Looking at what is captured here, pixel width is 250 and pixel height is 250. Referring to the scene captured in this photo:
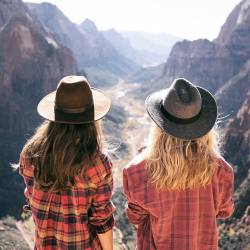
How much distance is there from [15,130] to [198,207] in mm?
48217

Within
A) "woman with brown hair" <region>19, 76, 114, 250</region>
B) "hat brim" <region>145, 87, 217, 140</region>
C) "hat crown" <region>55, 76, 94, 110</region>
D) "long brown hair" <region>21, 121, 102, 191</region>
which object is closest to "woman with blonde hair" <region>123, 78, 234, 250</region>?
"hat brim" <region>145, 87, 217, 140</region>

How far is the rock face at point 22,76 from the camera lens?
4981 centimetres

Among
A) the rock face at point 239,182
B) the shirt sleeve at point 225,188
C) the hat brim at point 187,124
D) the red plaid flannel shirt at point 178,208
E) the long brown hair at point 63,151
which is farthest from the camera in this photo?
the rock face at point 239,182

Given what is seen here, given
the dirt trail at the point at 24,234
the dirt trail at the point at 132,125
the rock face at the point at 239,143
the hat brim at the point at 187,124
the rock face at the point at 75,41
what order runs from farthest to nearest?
1. the rock face at the point at 75,41
2. the dirt trail at the point at 132,125
3. the rock face at the point at 239,143
4. the dirt trail at the point at 24,234
5. the hat brim at the point at 187,124

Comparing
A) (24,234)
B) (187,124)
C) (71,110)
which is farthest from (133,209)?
(24,234)

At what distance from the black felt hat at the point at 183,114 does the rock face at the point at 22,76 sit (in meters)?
39.2

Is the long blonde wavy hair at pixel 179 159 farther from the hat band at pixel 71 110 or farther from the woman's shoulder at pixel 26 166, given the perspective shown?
the woman's shoulder at pixel 26 166

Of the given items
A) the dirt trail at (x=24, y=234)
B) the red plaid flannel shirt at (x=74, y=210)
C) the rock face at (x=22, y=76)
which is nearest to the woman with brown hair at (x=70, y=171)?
the red plaid flannel shirt at (x=74, y=210)

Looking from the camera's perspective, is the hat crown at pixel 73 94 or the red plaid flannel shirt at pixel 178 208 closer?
the hat crown at pixel 73 94

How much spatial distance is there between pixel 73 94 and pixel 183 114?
108cm

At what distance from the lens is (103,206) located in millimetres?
4477

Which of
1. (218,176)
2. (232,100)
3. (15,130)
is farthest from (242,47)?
(218,176)

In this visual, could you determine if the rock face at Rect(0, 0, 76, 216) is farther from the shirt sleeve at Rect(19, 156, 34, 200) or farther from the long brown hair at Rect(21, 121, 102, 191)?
the long brown hair at Rect(21, 121, 102, 191)

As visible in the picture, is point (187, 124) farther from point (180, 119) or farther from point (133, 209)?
point (133, 209)
